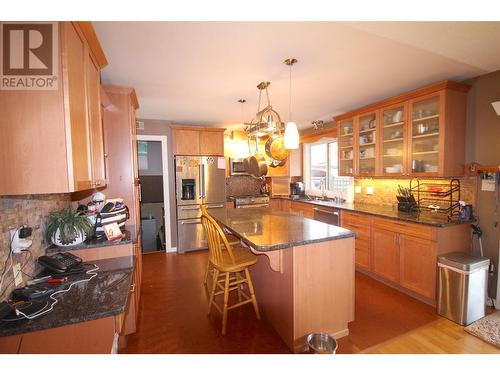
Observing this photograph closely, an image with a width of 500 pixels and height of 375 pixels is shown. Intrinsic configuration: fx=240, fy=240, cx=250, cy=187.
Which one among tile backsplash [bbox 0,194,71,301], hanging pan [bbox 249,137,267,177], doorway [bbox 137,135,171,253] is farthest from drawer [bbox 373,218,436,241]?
doorway [bbox 137,135,171,253]

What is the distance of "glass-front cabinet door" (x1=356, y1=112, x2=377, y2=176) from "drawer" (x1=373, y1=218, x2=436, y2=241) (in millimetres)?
815

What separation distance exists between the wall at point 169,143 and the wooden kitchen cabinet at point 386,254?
328cm

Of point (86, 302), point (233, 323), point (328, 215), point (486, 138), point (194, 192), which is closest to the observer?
point (86, 302)

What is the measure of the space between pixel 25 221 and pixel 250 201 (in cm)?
357

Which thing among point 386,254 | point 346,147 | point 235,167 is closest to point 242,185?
point 235,167

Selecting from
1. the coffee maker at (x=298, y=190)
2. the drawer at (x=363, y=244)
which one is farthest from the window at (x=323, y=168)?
the drawer at (x=363, y=244)

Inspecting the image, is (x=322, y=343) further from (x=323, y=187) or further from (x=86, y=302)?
(x=323, y=187)

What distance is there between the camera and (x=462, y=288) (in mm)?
2121

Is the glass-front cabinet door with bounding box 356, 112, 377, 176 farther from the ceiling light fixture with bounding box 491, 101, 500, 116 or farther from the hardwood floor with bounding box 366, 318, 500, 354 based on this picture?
the hardwood floor with bounding box 366, 318, 500, 354

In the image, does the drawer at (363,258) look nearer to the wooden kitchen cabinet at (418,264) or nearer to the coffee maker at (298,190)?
the wooden kitchen cabinet at (418,264)

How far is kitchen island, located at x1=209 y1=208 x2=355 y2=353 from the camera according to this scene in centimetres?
177

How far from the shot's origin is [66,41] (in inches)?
41.3
